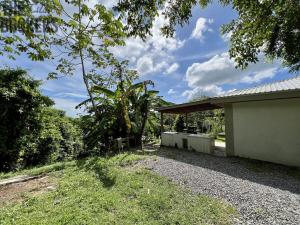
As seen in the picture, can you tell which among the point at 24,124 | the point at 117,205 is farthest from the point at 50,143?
the point at 117,205

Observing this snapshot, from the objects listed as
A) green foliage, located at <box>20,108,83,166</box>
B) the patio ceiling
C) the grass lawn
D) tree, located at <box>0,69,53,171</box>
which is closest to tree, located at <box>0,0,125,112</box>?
the grass lawn

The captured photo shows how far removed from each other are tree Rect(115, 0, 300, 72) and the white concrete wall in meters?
2.06

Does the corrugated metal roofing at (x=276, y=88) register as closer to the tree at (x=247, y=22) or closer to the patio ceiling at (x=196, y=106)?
the tree at (x=247, y=22)

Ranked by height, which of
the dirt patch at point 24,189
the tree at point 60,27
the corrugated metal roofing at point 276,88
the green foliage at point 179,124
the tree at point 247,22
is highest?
the tree at point 247,22

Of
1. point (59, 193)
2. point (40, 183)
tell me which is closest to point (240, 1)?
point (59, 193)

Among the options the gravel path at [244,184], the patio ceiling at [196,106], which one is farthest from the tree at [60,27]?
the patio ceiling at [196,106]

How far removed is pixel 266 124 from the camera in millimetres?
7469

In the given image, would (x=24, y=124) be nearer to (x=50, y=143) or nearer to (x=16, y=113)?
(x=16, y=113)

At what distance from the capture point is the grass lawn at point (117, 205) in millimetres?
3408

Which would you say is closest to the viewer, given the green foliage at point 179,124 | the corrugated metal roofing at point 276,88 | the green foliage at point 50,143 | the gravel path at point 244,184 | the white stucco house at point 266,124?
the gravel path at point 244,184

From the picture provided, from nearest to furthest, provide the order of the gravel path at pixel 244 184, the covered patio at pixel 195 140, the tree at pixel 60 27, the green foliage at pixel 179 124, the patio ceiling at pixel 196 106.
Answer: the tree at pixel 60 27, the gravel path at pixel 244 184, the covered patio at pixel 195 140, the patio ceiling at pixel 196 106, the green foliage at pixel 179 124

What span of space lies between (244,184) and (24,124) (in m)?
8.91

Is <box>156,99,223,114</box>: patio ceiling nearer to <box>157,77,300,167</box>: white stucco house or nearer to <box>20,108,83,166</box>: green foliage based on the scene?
<box>157,77,300,167</box>: white stucco house

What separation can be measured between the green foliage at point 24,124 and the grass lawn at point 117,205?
4001 millimetres
